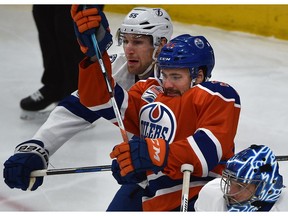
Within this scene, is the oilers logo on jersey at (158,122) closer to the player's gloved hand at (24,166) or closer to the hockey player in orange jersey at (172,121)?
the hockey player in orange jersey at (172,121)

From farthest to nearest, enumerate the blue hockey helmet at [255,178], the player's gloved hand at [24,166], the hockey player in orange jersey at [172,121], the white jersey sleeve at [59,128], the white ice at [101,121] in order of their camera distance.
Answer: the white ice at [101,121]
the white jersey sleeve at [59,128]
the player's gloved hand at [24,166]
the hockey player in orange jersey at [172,121]
the blue hockey helmet at [255,178]

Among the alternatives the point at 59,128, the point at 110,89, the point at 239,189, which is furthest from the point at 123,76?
the point at 239,189

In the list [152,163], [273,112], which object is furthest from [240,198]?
[273,112]

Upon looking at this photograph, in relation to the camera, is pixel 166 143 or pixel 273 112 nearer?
pixel 166 143

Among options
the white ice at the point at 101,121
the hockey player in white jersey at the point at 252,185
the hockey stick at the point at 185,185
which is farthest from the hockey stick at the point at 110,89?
the white ice at the point at 101,121

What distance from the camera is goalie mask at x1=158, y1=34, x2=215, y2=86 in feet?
8.29

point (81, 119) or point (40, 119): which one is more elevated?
point (81, 119)

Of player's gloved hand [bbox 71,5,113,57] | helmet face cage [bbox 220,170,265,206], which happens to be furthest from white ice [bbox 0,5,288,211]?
helmet face cage [bbox 220,170,265,206]

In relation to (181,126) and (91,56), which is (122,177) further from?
(91,56)

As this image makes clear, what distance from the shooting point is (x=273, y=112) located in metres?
4.50

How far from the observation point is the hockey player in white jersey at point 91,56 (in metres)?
2.47

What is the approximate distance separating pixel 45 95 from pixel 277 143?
4.15 feet

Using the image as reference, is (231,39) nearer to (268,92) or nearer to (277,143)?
(268,92)

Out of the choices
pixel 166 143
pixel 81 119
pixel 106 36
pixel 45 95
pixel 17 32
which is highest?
pixel 106 36
